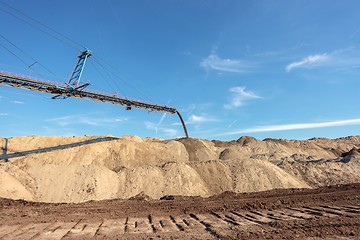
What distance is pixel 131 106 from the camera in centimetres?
3772

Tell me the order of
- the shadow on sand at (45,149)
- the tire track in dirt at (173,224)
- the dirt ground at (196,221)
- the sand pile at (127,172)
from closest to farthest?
the dirt ground at (196,221)
the tire track in dirt at (173,224)
the sand pile at (127,172)
the shadow on sand at (45,149)

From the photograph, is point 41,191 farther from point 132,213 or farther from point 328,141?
point 328,141

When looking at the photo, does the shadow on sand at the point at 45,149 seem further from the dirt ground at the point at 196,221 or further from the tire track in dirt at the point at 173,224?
the tire track in dirt at the point at 173,224

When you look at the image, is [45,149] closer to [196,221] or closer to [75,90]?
[75,90]

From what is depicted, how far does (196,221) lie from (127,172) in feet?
51.7

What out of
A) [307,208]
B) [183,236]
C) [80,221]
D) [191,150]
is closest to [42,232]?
[80,221]

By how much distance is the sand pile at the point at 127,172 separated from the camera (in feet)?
80.0

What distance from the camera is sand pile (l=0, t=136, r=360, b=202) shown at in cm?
2439

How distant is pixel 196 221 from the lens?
40.4 feet

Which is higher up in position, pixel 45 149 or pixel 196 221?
pixel 45 149

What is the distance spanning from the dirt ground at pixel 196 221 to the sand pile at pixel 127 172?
7141mm

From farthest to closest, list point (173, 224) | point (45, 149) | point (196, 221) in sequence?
1. point (45, 149)
2. point (196, 221)
3. point (173, 224)

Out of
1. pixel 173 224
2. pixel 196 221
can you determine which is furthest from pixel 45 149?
pixel 196 221

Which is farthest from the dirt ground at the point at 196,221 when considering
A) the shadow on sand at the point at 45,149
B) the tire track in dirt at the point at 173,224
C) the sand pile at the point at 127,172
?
the shadow on sand at the point at 45,149
